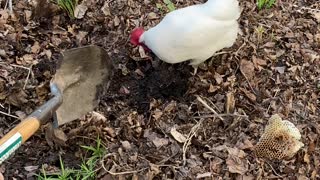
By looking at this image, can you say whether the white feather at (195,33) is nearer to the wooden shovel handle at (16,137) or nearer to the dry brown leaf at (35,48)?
the dry brown leaf at (35,48)

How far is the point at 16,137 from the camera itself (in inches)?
69.5

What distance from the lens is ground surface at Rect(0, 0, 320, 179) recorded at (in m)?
2.15

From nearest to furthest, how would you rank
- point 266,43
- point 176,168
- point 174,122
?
point 176,168 → point 174,122 → point 266,43

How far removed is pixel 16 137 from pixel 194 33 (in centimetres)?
78

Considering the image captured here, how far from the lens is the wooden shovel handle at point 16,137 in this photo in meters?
1.71

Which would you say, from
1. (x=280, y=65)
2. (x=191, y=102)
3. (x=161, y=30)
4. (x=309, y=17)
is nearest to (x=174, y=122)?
(x=191, y=102)

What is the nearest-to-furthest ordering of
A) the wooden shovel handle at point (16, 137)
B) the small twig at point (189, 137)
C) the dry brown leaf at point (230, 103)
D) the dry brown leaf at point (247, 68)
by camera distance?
the wooden shovel handle at point (16, 137), the small twig at point (189, 137), the dry brown leaf at point (230, 103), the dry brown leaf at point (247, 68)

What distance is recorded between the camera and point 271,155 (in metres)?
2.20

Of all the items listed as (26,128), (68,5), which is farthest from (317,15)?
(26,128)

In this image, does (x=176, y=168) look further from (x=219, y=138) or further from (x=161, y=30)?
(x=161, y=30)

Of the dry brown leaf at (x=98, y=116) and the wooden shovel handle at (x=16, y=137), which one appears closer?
the wooden shovel handle at (x=16, y=137)

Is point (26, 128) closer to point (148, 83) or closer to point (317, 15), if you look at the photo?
point (148, 83)

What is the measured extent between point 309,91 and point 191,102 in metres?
0.49

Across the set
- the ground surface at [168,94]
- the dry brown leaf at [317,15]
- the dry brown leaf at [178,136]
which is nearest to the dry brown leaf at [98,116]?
the ground surface at [168,94]
